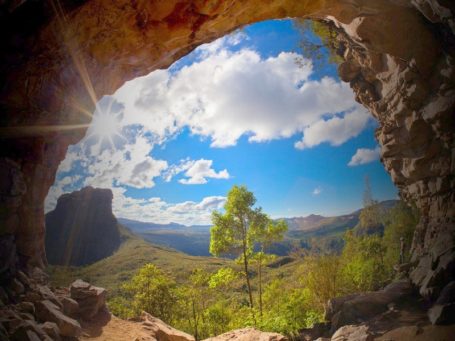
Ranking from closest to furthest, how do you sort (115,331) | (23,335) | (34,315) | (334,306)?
1. (23,335)
2. (334,306)
3. (34,315)
4. (115,331)

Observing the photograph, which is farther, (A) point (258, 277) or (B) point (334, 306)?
(A) point (258, 277)

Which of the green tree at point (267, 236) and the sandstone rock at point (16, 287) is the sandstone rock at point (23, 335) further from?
the green tree at point (267, 236)

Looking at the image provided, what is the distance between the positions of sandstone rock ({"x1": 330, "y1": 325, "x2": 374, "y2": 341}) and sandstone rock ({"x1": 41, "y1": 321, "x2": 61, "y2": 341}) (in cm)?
1114

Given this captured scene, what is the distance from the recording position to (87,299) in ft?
57.6

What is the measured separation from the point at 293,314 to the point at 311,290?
26.7 feet

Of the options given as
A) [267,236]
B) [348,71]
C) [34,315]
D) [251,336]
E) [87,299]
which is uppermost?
[348,71]

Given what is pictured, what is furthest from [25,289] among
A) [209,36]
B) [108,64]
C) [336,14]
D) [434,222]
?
[336,14]

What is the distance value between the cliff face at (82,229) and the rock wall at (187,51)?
155341 millimetres

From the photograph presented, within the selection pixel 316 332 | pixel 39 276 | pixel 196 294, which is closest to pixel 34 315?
pixel 39 276

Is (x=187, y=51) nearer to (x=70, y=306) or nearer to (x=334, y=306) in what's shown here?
(x=334, y=306)

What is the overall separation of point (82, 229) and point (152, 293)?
15527cm

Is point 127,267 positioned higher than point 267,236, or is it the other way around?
point 267,236

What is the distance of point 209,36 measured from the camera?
13.0 m

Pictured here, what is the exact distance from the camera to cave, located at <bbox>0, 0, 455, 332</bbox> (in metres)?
9.89
